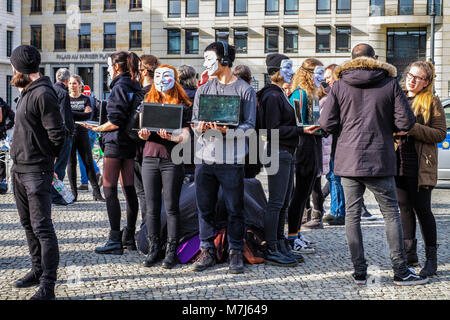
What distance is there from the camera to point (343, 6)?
42094mm

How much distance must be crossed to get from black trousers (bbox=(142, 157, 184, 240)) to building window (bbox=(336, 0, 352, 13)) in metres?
37.9

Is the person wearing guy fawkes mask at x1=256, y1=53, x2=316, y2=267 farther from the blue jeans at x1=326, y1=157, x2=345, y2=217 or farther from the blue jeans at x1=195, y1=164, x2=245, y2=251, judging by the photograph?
the blue jeans at x1=326, y1=157, x2=345, y2=217

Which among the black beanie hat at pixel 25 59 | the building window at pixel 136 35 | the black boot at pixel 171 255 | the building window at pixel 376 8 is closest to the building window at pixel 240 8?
the building window at pixel 136 35

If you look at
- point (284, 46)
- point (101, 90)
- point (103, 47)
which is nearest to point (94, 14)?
point (103, 47)

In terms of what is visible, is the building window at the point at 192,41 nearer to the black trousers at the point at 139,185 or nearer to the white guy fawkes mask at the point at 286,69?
the black trousers at the point at 139,185

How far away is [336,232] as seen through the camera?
27.0 ft

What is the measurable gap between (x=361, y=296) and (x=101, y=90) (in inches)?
1725

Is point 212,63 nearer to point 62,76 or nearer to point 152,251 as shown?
point 152,251

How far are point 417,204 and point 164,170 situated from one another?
2.46 m

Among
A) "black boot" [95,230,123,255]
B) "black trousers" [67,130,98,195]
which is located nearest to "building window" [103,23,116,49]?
"black trousers" [67,130,98,195]

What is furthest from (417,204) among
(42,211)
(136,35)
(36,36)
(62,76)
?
(36,36)

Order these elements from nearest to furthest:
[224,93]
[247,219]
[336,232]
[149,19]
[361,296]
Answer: [361,296]
[224,93]
[247,219]
[336,232]
[149,19]

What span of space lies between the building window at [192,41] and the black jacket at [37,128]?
131ft
